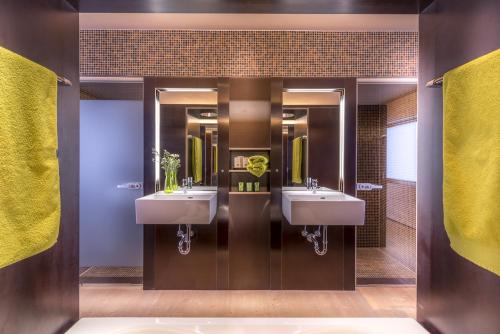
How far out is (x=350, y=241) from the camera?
306cm

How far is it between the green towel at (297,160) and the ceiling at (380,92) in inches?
34.7

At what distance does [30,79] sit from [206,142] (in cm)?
202

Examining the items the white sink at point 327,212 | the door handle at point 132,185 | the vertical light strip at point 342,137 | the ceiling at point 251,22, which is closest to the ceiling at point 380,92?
the vertical light strip at point 342,137

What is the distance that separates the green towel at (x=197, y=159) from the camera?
314 cm

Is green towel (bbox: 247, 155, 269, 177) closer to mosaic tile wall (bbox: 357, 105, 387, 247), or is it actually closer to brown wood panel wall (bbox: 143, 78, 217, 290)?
brown wood panel wall (bbox: 143, 78, 217, 290)

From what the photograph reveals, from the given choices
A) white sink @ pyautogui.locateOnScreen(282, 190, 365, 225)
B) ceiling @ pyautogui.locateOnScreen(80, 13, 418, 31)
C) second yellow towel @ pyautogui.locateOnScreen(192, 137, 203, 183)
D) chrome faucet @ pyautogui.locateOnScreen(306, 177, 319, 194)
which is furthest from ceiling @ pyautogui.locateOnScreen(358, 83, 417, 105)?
second yellow towel @ pyautogui.locateOnScreen(192, 137, 203, 183)

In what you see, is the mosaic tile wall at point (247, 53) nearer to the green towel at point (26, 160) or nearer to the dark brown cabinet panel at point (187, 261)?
the dark brown cabinet panel at point (187, 261)

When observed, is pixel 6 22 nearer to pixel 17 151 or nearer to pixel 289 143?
pixel 17 151

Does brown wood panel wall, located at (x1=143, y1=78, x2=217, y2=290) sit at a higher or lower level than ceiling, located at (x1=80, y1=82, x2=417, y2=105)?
lower

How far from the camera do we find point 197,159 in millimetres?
3162

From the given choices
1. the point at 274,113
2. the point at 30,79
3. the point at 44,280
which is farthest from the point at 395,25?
the point at 44,280

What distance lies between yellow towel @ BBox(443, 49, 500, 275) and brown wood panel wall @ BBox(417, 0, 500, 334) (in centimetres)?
12

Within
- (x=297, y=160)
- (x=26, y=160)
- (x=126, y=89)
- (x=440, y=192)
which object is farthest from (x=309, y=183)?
(x=26, y=160)

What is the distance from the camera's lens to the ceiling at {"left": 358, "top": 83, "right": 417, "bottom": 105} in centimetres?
320
